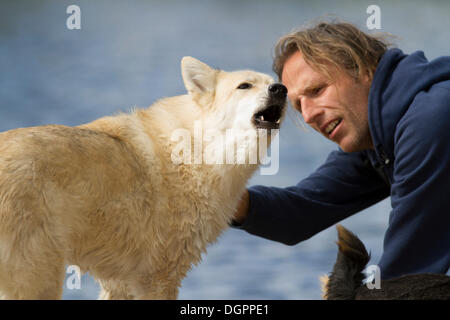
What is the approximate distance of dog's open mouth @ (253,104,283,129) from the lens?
9.04ft

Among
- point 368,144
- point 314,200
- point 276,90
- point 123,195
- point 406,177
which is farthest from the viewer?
point 314,200

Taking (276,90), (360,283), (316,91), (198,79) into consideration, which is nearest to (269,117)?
(276,90)

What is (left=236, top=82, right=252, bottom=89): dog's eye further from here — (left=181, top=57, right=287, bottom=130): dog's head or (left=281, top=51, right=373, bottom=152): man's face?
(left=281, top=51, right=373, bottom=152): man's face

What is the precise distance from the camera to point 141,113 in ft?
9.31

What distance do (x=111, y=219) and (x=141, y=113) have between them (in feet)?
2.64

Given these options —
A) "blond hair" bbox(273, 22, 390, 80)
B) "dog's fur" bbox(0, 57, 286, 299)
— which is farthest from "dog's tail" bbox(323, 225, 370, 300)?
"blond hair" bbox(273, 22, 390, 80)

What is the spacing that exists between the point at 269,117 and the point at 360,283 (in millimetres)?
1050

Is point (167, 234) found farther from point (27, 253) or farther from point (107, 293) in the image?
point (27, 253)

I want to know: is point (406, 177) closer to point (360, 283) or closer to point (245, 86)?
point (360, 283)

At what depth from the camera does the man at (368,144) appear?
92.5 inches

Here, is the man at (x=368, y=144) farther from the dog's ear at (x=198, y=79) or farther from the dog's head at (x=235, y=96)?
the dog's ear at (x=198, y=79)

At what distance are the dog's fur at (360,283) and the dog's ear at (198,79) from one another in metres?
1.08

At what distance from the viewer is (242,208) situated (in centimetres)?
312
